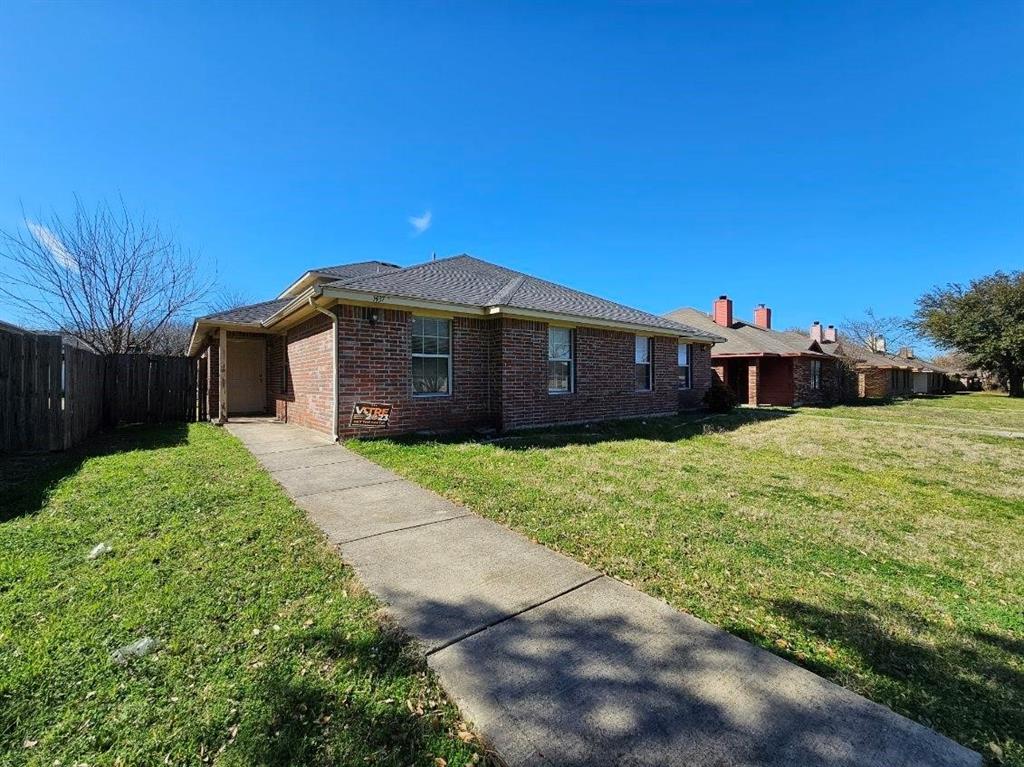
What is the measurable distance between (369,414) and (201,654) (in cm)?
617

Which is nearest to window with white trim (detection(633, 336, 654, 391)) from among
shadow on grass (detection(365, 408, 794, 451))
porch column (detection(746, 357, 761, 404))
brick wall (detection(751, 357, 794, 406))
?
shadow on grass (detection(365, 408, 794, 451))

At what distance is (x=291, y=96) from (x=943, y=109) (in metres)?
17.5

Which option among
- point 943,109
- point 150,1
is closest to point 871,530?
point 150,1

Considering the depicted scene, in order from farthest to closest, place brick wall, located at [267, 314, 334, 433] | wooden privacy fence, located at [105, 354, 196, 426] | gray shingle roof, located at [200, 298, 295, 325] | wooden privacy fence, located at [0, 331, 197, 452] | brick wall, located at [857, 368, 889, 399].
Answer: brick wall, located at [857, 368, 889, 399]
gray shingle roof, located at [200, 298, 295, 325]
wooden privacy fence, located at [105, 354, 196, 426]
brick wall, located at [267, 314, 334, 433]
wooden privacy fence, located at [0, 331, 197, 452]

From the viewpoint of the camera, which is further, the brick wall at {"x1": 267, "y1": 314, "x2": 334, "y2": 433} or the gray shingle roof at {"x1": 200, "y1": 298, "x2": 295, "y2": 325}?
the gray shingle roof at {"x1": 200, "y1": 298, "x2": 295, "y2": 325}

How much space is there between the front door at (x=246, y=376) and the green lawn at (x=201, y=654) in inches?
401

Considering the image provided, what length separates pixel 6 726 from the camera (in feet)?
6.03

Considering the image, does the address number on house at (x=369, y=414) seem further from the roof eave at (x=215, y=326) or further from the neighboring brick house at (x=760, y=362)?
the neighboring brick house at (x=760, y=362)

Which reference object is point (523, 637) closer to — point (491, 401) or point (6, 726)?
point (6, 726)

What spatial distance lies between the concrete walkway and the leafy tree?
40.3 metres

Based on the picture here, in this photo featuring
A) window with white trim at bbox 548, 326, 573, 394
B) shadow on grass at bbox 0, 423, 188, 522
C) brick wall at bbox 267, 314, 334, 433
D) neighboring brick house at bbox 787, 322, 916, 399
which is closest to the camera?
shadow on grass at bbox 0, 423, 188, 522

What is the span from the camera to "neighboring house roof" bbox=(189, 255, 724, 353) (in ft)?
28.2

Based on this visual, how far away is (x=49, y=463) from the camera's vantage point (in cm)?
652

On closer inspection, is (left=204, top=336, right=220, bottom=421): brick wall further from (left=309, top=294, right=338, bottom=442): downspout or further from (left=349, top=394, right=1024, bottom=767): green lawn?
(left=349, top=394, right=1024, bottom=767): green lawn
